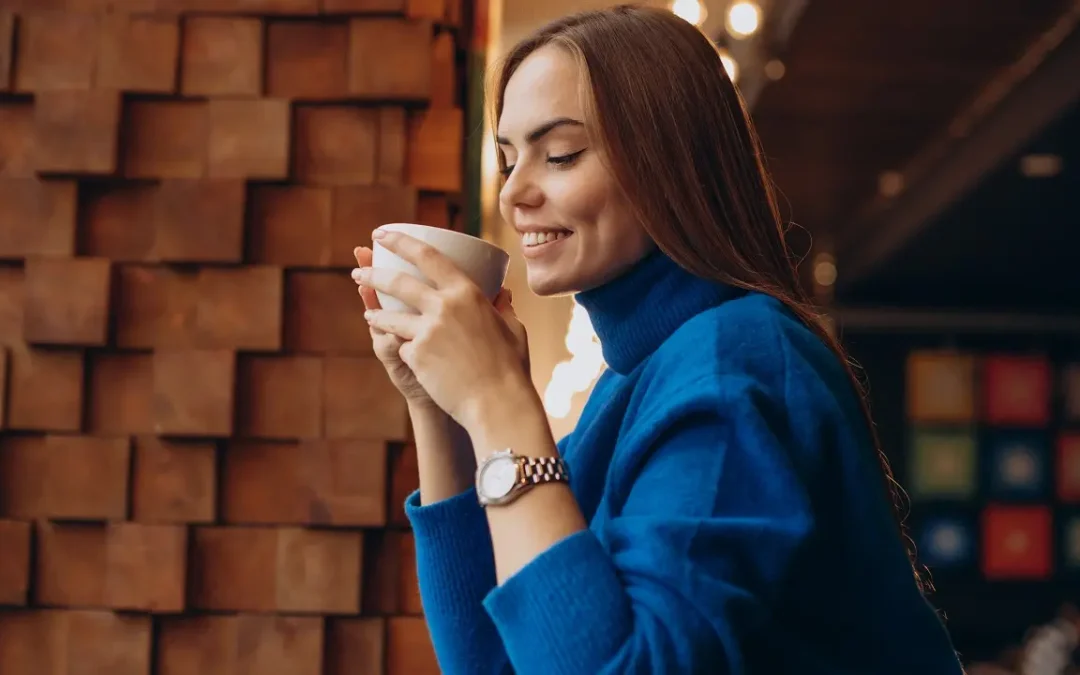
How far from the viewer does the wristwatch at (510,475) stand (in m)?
0.62

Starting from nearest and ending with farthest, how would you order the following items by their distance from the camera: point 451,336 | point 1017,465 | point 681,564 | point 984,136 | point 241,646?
1. point 681,564
2. point 451,336
3. point 241,646
4. point 984,136
5. point 1017,465

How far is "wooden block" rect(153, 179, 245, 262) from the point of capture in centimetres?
125

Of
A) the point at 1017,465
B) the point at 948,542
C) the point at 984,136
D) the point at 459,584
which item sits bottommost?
the point at 948,542

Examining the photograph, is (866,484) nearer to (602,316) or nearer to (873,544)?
(873,544)

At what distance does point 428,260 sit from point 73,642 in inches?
31.0

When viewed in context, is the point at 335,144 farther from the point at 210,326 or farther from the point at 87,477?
the point at 87,477

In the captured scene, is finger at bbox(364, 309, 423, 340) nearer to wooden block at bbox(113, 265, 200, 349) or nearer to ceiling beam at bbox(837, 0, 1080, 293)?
wooden block at bbox(113, 265, 200, 349)

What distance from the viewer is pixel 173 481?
125 centimetres

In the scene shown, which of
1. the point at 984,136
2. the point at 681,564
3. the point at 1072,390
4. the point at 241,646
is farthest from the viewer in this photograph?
the point at 1072,390

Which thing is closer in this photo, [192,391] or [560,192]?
[560,192]

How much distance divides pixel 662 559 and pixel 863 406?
219mm

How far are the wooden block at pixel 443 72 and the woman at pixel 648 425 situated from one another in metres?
0.47

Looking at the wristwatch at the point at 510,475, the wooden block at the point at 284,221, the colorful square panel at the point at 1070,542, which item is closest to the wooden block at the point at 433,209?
the wooden block at the point at 284,221

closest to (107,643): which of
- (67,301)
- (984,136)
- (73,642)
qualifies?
(73,642)
